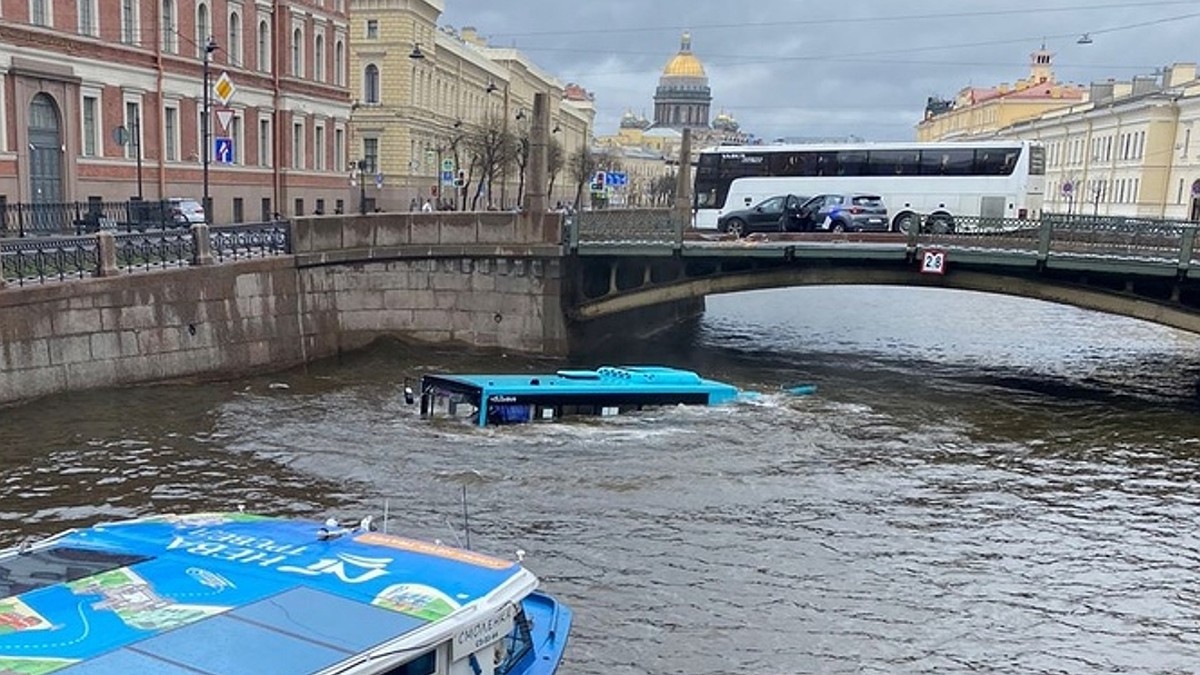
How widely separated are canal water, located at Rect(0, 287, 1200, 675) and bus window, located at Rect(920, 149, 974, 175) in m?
12.6

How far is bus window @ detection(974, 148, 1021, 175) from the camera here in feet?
118

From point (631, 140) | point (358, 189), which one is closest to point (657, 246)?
point (358, 189)

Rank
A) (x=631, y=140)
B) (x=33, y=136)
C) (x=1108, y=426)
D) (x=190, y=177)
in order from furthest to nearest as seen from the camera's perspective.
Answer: (x=631, y=140) → (x=190, y=177) → (x=33, y=136) → (x=1108, y=426)

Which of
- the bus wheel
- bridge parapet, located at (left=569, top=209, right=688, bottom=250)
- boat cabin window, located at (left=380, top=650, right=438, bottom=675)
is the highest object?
the bus wheel

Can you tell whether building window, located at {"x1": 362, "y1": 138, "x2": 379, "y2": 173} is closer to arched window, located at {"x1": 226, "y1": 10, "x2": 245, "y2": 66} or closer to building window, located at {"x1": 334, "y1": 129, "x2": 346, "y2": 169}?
building window, located at {"x1": 334, "y1": 129, "x2": 346, "y2": 169}

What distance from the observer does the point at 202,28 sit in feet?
133

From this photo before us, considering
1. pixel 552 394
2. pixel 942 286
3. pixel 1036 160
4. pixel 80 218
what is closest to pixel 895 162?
pixel 1036 160

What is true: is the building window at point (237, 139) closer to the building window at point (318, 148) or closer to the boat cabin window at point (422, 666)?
the building window at point (318, 148)

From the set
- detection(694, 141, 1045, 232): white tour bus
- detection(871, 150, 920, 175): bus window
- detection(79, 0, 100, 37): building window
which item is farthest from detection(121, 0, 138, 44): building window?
detection(871, 150, 920, 175): bus window

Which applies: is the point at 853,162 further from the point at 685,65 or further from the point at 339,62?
the point at 685,65

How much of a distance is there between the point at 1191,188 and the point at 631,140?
125m

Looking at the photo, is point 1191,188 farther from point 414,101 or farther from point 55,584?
point 55,584

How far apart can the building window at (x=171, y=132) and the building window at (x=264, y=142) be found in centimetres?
579

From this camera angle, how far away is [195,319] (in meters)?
21.9
